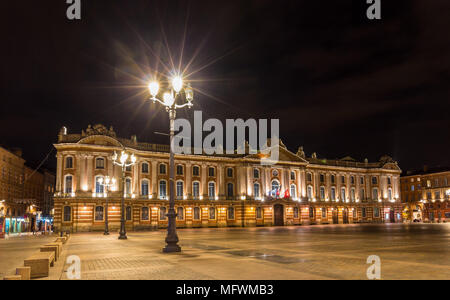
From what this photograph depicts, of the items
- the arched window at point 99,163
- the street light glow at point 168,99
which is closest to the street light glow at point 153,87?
the street light glow at point 168,99

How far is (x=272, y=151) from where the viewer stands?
71625mm

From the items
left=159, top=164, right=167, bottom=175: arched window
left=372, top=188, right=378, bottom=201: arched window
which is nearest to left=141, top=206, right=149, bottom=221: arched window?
left=159, top=164, right=167, bottom=175: arched window

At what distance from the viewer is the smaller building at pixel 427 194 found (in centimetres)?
9500

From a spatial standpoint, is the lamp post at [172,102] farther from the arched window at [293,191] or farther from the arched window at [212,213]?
the arched window at [293,191]

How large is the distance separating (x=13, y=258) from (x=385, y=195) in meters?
79.0

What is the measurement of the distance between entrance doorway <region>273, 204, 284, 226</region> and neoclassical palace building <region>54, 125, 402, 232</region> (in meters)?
0.17

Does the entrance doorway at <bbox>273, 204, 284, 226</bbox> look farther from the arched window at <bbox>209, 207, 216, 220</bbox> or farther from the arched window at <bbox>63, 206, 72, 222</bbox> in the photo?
the arched window at <bbox>63, 206, 72, 222</bbox>

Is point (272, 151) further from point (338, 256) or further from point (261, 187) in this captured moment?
point (338, 256)

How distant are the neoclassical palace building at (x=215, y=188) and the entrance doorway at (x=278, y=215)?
174mm

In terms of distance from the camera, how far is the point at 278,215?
7188 cm

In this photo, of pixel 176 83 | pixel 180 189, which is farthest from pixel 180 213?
pixel 176 83

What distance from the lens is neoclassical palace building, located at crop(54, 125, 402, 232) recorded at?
54.2 meters

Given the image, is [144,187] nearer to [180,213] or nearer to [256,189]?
[180,213]
